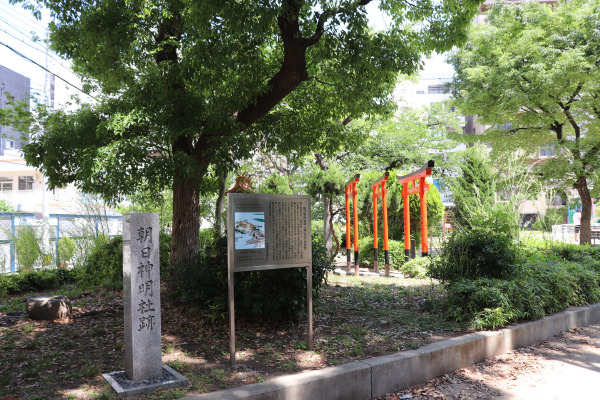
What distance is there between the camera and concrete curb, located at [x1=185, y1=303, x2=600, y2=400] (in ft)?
11.8

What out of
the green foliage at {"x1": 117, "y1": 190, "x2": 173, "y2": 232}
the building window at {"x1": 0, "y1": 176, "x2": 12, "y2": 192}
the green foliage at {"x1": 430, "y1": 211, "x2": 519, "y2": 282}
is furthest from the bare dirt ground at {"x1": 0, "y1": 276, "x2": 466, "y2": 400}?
the building window at {"x1": 0, "y1": 176, "x2": 12, "y2": 192}

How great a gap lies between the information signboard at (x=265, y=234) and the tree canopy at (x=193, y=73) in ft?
5.00

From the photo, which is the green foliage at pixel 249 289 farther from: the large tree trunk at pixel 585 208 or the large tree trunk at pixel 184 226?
the large tree trunk at pixel 585 208

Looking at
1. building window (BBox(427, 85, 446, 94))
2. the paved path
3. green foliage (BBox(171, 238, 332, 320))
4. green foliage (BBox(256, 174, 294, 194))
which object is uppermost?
building window (BBox(427, 85, 446, 94))

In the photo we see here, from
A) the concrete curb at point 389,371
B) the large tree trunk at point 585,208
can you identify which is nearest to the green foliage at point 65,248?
the concrete curb at point 389,371

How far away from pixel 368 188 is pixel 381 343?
11353mm

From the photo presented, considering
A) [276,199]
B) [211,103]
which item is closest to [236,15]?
[211,103]

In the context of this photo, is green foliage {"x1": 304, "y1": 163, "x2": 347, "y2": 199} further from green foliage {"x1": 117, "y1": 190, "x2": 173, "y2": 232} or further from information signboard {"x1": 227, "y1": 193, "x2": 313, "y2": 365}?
information signboard {"x1": 227, "y1": 193, "x2": 313, "y2": 365}

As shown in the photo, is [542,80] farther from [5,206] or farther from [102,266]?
[5,206]

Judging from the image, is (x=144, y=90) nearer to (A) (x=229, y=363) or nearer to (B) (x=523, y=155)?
(A) (x=229, y=363)

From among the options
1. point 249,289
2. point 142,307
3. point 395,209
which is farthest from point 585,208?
point 142,307

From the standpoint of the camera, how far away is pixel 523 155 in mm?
15164

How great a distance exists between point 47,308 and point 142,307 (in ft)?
11.1

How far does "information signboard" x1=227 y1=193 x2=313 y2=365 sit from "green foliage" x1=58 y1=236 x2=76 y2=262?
844 centimetres
